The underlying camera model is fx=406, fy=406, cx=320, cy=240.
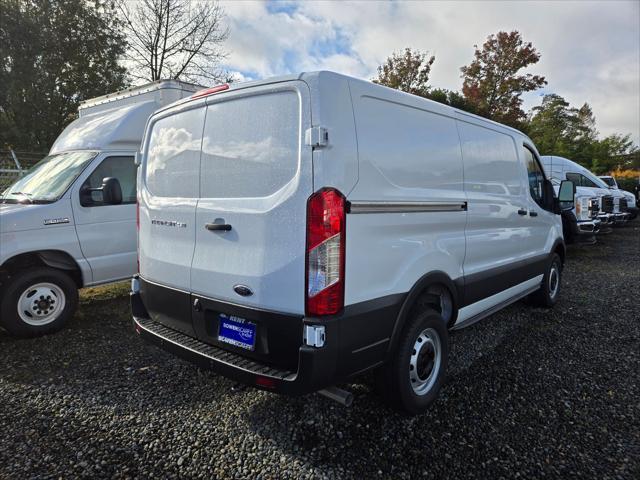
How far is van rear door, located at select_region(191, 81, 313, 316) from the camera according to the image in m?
2.25

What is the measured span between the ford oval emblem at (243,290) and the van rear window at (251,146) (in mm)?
561

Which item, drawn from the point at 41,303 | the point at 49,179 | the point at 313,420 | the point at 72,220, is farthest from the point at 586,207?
the point at 41,303

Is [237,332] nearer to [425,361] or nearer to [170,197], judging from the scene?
[170,197]

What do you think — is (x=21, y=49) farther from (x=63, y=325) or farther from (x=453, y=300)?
(x=453, y=300)

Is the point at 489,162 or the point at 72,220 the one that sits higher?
the point at 489,162

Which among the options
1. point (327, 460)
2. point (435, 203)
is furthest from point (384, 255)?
point (327, 460)

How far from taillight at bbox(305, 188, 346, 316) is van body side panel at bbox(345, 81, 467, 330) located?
7 centimetres

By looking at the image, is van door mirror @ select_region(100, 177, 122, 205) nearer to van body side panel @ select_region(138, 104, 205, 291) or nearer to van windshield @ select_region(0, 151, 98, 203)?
van windshield @ select_region(0, 151, 98, 203)

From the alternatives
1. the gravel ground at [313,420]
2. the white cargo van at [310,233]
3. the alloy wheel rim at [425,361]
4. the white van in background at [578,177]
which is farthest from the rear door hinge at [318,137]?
the white van in background at [578,177]

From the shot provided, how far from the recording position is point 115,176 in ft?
16.9

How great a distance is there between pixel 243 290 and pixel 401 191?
46.8 inches

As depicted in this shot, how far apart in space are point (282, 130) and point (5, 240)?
3645mm

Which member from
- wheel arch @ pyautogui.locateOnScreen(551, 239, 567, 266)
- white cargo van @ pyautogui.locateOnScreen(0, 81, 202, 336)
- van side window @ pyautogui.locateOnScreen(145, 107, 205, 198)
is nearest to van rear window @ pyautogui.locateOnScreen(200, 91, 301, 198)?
van side window @ pyautogui.locateOnScreen(145, 107, 205, 198)

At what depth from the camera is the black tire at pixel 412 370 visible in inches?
105
